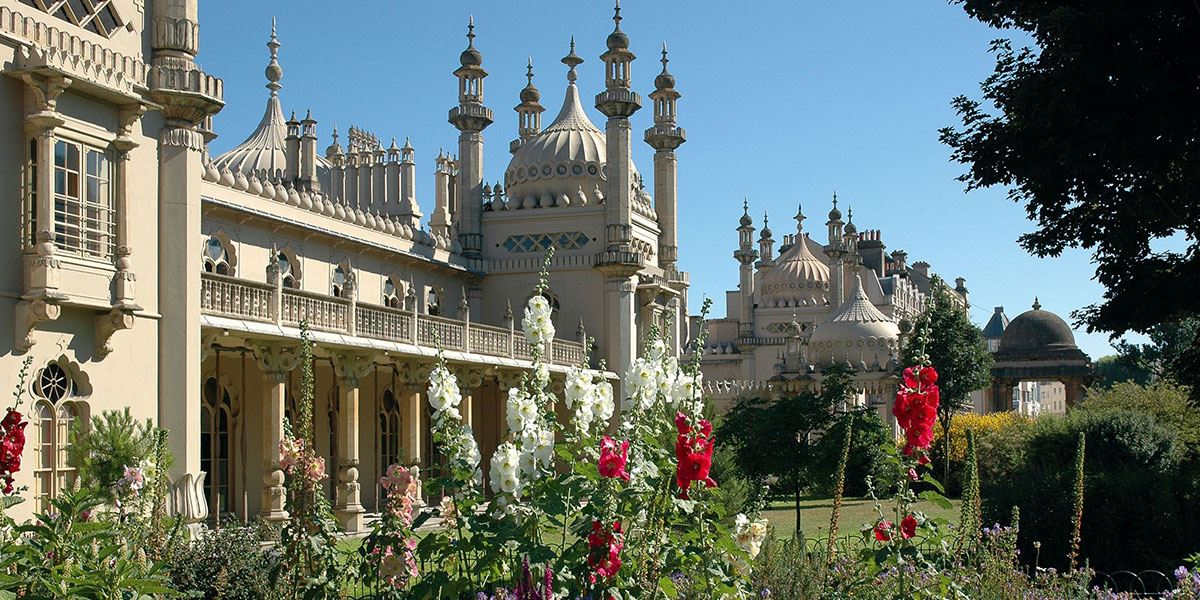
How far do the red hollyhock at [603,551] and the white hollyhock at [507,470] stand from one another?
2.21 feet

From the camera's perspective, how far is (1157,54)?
57.7 feet

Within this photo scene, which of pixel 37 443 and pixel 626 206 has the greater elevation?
pixel 626 206

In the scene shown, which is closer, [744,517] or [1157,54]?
[744,517]

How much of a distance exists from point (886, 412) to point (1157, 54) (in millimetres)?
36559

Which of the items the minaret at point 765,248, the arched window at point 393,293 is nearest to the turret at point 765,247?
the minaret at point 765,248

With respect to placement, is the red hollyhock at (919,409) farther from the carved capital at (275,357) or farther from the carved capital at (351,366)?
the carved capital at (351,366)

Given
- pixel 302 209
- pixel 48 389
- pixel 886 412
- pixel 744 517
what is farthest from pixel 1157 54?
pixel 886 412

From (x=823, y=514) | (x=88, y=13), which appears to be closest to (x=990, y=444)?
(x=823, y=514)

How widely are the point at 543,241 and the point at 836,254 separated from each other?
3191 centimetres

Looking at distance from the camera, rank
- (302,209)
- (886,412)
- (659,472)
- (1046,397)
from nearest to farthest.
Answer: (659,472) → (302,209) → (886,412) → (1046,397)

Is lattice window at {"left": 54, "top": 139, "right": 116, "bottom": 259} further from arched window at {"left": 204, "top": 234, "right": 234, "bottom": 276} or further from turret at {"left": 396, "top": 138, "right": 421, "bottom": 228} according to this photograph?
turret at {"left": 396, "top": 138, "right": 421, "bottom": 228}

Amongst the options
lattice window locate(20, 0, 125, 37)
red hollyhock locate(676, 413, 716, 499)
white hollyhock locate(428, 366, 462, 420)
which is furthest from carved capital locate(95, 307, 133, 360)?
red hollyhock locate(676, 413, 716, 499)

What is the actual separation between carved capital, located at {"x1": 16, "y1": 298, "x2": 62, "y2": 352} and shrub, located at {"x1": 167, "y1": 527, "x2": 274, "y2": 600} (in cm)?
434

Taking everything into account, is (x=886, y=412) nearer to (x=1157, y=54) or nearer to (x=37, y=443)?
(x=1157, y=54)
